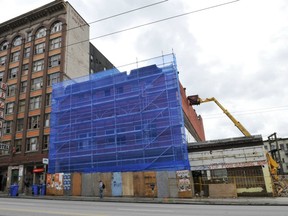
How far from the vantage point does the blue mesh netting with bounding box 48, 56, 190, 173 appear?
24.9 m

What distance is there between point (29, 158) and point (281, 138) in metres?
67.1

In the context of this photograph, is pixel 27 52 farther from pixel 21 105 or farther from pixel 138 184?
pixel 138 184

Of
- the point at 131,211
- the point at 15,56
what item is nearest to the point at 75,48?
the point at 15,56

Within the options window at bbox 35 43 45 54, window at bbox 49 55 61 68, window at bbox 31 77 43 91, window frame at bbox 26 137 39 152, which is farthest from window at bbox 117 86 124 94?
window at bbox 35 43 45 54

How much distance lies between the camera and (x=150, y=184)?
77.0 ft

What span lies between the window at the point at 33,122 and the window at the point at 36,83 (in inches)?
182

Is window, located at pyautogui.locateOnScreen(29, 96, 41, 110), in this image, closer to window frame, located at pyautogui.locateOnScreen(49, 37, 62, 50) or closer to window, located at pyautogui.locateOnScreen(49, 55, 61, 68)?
window, located at pyautogui.locateOnScreen(49, 55, 61, 68)

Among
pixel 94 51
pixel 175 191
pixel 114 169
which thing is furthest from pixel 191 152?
pixel 94 51

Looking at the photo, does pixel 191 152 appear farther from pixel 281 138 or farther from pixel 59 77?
pixel 281 138

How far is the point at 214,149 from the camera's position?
77.7ft

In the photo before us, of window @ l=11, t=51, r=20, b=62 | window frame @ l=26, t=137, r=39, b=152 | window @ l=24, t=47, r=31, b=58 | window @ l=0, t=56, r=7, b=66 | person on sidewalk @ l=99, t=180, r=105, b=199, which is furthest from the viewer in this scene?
window @ l=0, t=56, r=7, b=66

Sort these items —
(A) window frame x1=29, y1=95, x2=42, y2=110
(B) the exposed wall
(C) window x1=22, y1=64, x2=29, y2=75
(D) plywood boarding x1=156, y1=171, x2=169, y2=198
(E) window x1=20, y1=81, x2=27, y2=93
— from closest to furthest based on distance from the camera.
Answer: (D) plywood boarding x1=156, y1=171, x2=169, y2=198 → (A) window frame x1=29, y1=95, x2=42, y2=110 → (B) the exposed wall → (E) window x1=20, y1=81, x2=27, y2=93 → (C) window x1=22, y1=64, x2=29, y2=75

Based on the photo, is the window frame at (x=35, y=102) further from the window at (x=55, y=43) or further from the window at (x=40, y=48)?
the window at (x=55, y=43)

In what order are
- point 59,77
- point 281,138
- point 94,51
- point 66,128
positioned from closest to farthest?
point 66,128 < point 59,77 < point 94,51 < point 281,138
